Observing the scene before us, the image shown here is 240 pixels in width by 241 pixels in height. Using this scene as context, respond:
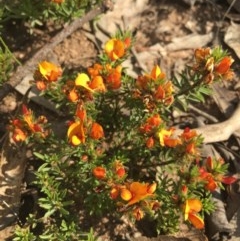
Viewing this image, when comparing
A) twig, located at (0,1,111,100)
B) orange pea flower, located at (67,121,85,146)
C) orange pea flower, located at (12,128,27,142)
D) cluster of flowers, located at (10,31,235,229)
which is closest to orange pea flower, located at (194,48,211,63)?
cluster of flowers, located at (10,31,235,229)

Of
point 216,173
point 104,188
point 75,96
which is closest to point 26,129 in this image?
point 75,96

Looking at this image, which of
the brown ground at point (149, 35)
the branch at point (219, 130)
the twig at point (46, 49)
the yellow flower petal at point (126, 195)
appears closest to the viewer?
the yellow flower petal at point (126, 195)

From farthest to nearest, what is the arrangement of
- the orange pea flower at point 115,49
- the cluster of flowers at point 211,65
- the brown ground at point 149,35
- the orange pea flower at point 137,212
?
the brown ground at point 149,35
the orange pea flower at point 115,49
the cluster of flowers at point 211,65
the orange pea flower at point 137,212

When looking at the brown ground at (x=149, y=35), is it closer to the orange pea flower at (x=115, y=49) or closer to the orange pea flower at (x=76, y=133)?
the orange pea flower at (x=115, y=49)

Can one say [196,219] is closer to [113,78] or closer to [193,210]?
[193,210]

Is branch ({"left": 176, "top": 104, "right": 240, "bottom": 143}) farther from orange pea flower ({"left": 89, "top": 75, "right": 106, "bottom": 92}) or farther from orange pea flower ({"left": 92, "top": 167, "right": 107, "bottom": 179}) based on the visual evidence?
orange pea flower ({"left": 92, "top": 167, "right": 107, "bottom": 179})

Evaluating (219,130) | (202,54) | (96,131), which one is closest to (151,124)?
(96,131)

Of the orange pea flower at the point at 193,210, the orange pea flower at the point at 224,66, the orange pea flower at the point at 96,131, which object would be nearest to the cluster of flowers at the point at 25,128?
the orange pea flower at the point at 96,131

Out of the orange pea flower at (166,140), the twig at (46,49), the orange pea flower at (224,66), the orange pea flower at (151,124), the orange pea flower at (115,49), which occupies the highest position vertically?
the orange pea flower at (115,49)
